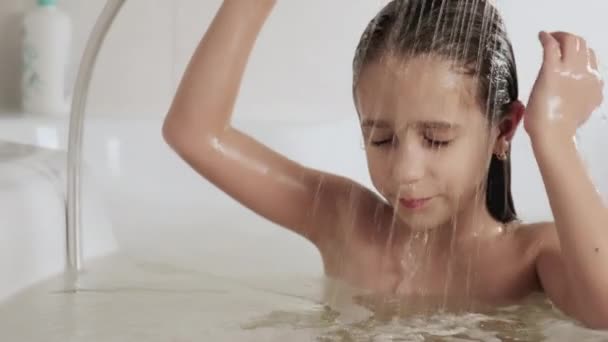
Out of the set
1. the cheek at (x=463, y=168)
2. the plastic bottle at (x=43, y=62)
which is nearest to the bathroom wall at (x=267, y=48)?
the plastic bottle at (x=43, y=62)

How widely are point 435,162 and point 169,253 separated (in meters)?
0.59

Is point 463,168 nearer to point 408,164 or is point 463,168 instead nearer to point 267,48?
point 408,164

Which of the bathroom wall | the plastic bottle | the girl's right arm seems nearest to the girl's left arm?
the girl's right arm

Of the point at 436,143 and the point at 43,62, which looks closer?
the point at 436,143

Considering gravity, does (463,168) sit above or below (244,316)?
above

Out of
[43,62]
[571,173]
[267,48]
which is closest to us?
[571,173]

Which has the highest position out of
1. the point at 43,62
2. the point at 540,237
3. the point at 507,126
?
the point at 43,62

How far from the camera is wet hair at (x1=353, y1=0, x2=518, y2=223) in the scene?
2.84ft

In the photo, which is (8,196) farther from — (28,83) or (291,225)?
(28,83)

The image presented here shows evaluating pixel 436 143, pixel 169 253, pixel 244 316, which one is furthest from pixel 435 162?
pixel 169 253

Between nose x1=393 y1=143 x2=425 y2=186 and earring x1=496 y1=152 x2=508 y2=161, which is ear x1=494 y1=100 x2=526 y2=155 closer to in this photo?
earring x1=496 y1=152 x2=508 y2=161

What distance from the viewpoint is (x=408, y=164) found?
32.8 inches

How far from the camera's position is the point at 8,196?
3.58ft

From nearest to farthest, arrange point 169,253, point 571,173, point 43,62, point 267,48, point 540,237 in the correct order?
point 571,173 < point 540,237 < point 169,253 < point 43,62 < point 267,48
